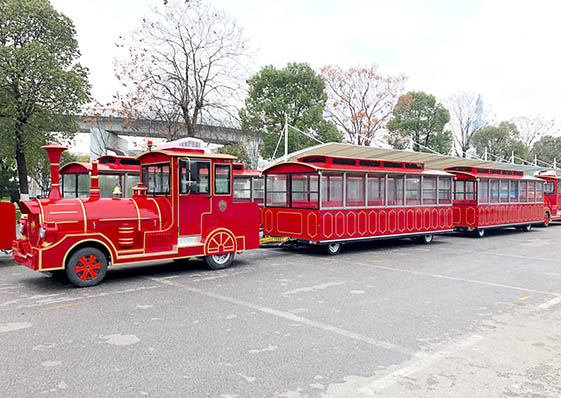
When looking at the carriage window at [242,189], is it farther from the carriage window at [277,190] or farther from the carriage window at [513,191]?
the carriage window at [513,191]

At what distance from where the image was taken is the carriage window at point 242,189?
47.6 feet

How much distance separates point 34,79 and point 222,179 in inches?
619

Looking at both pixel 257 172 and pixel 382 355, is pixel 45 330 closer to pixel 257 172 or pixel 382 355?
pixel 382 355

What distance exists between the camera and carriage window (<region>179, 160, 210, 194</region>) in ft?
27.9

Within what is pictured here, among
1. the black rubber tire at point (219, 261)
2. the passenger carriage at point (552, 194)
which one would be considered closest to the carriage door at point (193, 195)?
the black rubber tire at point (219, 261)

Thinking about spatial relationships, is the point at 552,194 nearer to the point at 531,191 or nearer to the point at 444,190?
the point at 531,191

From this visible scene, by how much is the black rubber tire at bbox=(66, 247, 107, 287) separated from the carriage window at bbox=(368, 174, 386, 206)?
7.80m

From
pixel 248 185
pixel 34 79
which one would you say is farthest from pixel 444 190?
pixel 34 79

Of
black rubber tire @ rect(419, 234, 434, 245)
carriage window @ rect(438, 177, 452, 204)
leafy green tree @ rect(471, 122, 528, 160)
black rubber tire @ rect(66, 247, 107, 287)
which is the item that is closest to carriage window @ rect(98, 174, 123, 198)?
black rubber tire @ rect(66, 247, 107, 287)

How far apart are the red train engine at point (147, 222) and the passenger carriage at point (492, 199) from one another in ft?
35.4

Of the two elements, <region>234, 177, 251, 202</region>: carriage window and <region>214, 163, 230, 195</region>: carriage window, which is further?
<region>234, 177, 251, 202</region>: carriage window

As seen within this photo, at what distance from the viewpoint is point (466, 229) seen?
1728 centimetres

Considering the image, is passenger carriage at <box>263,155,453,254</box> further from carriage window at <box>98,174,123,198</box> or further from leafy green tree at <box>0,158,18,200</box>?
leafy green tree at <box>0,158,18,200</box>

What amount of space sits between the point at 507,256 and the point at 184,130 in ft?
55.2
